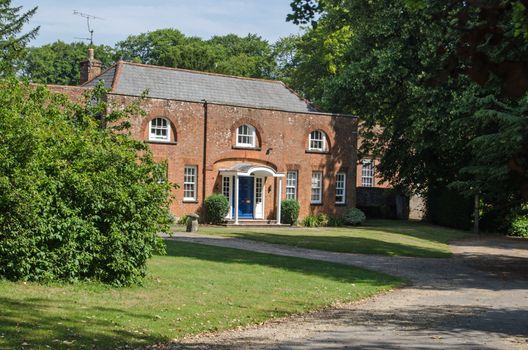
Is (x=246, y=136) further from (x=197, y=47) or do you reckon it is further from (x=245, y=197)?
(x=197, y=47)

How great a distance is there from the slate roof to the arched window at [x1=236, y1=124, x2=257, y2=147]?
4.62 ft

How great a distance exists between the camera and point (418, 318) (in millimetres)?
13414

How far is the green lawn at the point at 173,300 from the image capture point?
967cm

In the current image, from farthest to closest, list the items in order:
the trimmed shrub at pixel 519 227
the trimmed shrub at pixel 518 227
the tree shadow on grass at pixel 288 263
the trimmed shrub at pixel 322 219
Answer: the trimmed shrub at pixel 519 227 < the trimmed shrub at pixel 518 227 < the trimmed shrub at pixel 322 219 < the tree shadow on grass at pixel 288 263

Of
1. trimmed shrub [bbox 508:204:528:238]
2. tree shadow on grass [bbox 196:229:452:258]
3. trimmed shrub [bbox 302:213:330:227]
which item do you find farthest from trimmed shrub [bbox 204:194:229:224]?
trimmed shrub [bbox 508:204:528:238]

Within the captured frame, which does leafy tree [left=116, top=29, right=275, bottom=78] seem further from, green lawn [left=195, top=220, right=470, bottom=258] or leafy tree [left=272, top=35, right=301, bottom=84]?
green lawn [left=195, top=220, right=470, bottom=258]

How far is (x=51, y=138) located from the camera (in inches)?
544

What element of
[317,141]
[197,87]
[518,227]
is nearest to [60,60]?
[197,87]

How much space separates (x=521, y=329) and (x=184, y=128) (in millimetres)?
25513

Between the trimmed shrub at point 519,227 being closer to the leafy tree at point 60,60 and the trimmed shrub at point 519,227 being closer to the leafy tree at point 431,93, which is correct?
the leafy tree at point 431,93

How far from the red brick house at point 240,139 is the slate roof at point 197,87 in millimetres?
59

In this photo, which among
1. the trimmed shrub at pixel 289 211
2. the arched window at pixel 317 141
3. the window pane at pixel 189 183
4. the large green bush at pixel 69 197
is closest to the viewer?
the large green bush at pixel 69 197

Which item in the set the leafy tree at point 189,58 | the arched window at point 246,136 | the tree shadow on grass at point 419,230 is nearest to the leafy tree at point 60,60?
the leafy tree at point 189,58

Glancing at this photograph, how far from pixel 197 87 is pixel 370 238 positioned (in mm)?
14172
